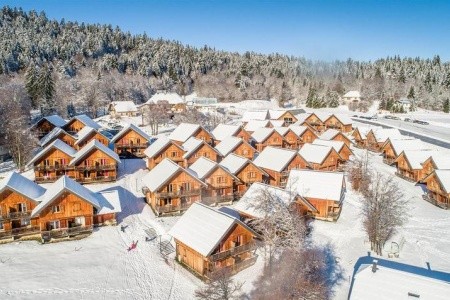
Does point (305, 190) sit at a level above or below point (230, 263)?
above

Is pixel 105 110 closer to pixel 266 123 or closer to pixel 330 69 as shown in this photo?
pixel 266 123

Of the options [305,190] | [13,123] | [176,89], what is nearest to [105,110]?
[176,89]

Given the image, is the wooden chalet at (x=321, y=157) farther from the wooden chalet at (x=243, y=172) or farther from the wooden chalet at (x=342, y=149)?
the wooden chalet at (x=243, y=172)

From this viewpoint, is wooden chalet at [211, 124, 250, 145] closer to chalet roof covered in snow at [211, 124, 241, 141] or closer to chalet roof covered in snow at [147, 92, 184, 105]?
chalet roof covered in snow at [211, 124, 241, 141]

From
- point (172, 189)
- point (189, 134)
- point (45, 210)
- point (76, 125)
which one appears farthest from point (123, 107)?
point (45, 210)

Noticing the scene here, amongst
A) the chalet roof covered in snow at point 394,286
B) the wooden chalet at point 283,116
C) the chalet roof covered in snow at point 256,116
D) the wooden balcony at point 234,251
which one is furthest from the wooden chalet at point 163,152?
the wooden chalet at point 283,116

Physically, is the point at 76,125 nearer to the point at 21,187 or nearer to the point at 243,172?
the point at 21,187
